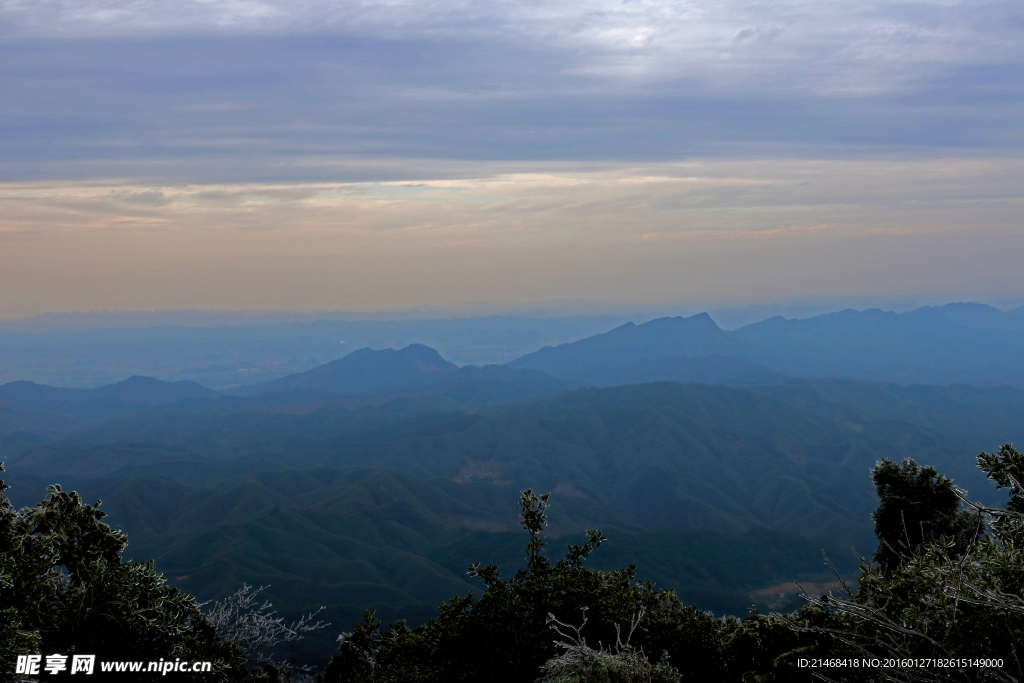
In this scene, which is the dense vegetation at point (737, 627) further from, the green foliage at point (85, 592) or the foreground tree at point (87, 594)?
the green foliage at point (85, 592)

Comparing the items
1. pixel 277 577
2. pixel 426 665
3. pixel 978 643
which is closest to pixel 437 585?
pixel 277 577

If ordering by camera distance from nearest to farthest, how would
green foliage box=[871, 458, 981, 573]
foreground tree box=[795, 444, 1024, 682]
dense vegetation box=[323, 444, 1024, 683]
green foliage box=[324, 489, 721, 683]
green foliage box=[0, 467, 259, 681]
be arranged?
foreground tree box=[795, 444, 1024, 682] < dense vegetation box=[323, 444, 1024, 683] < green foliage box=[0, 467, 259, 681] < green foliage box=[324, 489, 721, 683] < green foliage box=[871, 458, 981, 573]

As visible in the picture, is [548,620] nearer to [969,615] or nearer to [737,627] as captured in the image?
[969,615]

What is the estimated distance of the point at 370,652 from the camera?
2773cm

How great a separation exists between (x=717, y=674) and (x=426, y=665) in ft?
26.7

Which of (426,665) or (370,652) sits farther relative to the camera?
(370,652)

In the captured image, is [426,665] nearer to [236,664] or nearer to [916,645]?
[236,664]

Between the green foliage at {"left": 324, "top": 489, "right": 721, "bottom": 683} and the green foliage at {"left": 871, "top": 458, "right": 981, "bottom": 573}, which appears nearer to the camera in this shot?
the green foliage at {"left": 324, "top": 489, "right": 721, "bottom": 683}

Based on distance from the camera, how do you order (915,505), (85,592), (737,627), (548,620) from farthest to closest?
(915,505) < (737,627) < (85,592) < (548,620)

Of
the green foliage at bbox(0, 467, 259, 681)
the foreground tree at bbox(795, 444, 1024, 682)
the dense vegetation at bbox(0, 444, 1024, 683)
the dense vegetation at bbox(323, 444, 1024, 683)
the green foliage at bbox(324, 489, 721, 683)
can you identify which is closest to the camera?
the foreground tree at bbox(795, 444, 1024, 682)

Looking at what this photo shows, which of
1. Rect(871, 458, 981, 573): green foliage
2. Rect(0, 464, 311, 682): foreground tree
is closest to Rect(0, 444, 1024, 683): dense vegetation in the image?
Rect(0, 464, 311, 682): foreground tree

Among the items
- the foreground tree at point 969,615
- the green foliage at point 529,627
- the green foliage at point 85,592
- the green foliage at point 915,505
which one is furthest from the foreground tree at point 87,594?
the green foliage at point 915,505

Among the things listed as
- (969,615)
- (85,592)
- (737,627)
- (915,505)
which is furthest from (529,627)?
(915,505)

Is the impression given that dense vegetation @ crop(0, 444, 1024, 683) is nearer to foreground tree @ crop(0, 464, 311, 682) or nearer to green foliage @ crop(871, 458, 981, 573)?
foreground tree @ crop(0, 464, 311, 682)
